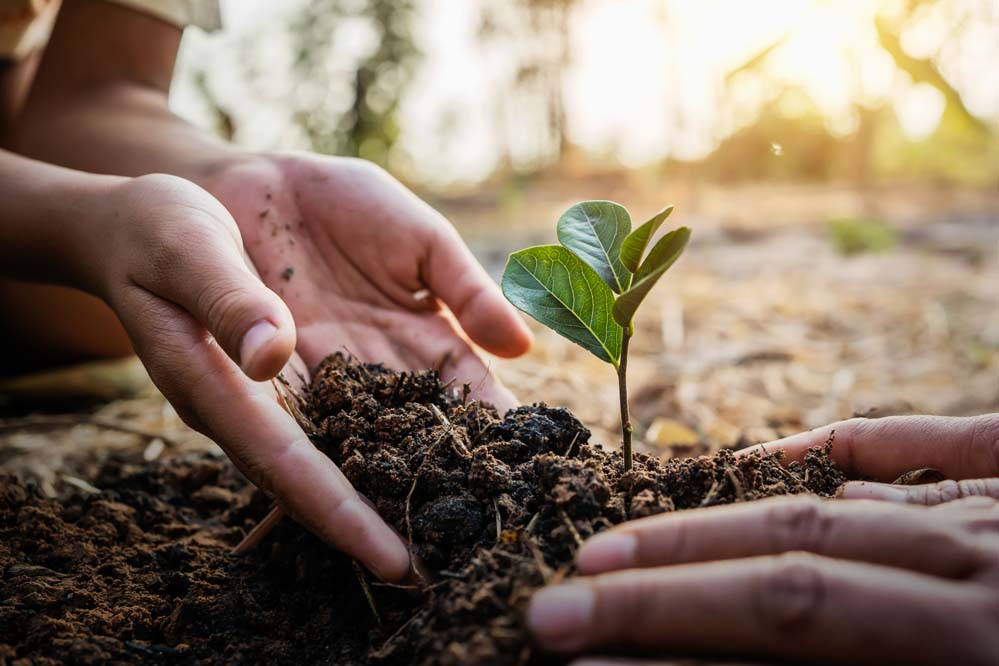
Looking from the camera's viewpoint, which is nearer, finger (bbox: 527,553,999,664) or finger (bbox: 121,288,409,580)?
finger (bbox: 527,553,999,664)

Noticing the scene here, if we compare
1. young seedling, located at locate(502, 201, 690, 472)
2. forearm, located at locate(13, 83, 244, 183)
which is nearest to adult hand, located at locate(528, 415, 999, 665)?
young seedling, located at locate(502, 201, 690, 472)

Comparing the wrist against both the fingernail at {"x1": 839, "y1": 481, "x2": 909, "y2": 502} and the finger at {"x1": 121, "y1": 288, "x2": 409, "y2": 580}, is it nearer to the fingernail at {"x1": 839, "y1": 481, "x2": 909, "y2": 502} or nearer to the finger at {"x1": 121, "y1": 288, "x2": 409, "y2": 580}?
the finger at {"x1": 121, "y1": 288, "x2": 409, "y2": 580}

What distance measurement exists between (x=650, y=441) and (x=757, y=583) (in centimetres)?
149

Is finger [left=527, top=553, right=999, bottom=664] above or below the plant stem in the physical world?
below

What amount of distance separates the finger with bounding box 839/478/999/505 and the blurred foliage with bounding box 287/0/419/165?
1041 cm

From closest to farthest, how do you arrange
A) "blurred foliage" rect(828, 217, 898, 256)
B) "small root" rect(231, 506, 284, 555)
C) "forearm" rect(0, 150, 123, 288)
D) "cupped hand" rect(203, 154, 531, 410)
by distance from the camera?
"small root" rect(231, 506, 284, 555)
"forearm" rect(0, 150, 123, 288)
"cupped hand" rect(203, 154, 531, 410)
"blurred foliage" rect(828, 217, 898, 256)

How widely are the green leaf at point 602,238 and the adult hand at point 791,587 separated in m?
0.49

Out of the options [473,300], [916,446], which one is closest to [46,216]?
[473,300]

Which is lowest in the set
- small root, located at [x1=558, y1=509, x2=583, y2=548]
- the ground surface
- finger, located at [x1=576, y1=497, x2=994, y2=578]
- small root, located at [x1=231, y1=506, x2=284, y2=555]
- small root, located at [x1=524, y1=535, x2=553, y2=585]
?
the ground surface

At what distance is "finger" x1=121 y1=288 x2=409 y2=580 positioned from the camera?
1264mm

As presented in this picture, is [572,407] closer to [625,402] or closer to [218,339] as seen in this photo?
[625,402]

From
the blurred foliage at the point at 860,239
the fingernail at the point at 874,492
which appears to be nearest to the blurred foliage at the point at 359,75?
the blurred foliage at the point at 860,239

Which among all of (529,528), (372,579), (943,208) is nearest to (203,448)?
(372,579)

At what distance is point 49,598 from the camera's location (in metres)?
1.32
